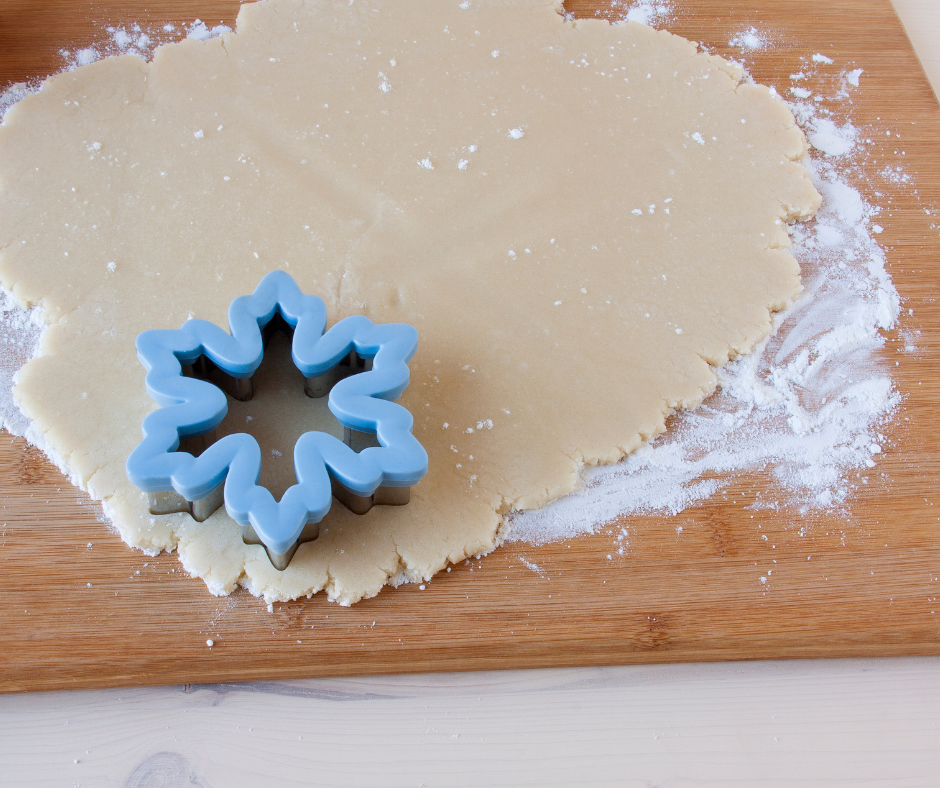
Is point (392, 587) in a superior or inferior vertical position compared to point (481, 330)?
inferior

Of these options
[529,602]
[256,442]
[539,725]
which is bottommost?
[539,725]

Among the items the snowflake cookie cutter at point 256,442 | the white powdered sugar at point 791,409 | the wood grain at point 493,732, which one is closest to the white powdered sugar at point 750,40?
the white powdered sugar at point 791,409

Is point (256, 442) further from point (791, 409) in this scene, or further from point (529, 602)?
point (791, 409)

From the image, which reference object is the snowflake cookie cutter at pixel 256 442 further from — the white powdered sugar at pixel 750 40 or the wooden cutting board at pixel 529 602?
the white powdered sugar at pixel 750 40

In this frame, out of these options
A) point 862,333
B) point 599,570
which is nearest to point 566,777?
point 599,570

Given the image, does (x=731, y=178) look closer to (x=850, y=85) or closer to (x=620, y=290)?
(x=620, y=290)

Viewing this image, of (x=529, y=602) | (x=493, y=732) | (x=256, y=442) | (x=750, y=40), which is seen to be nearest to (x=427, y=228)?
(x=256, y=442)

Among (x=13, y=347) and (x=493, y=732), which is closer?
(x=493, y=732)
